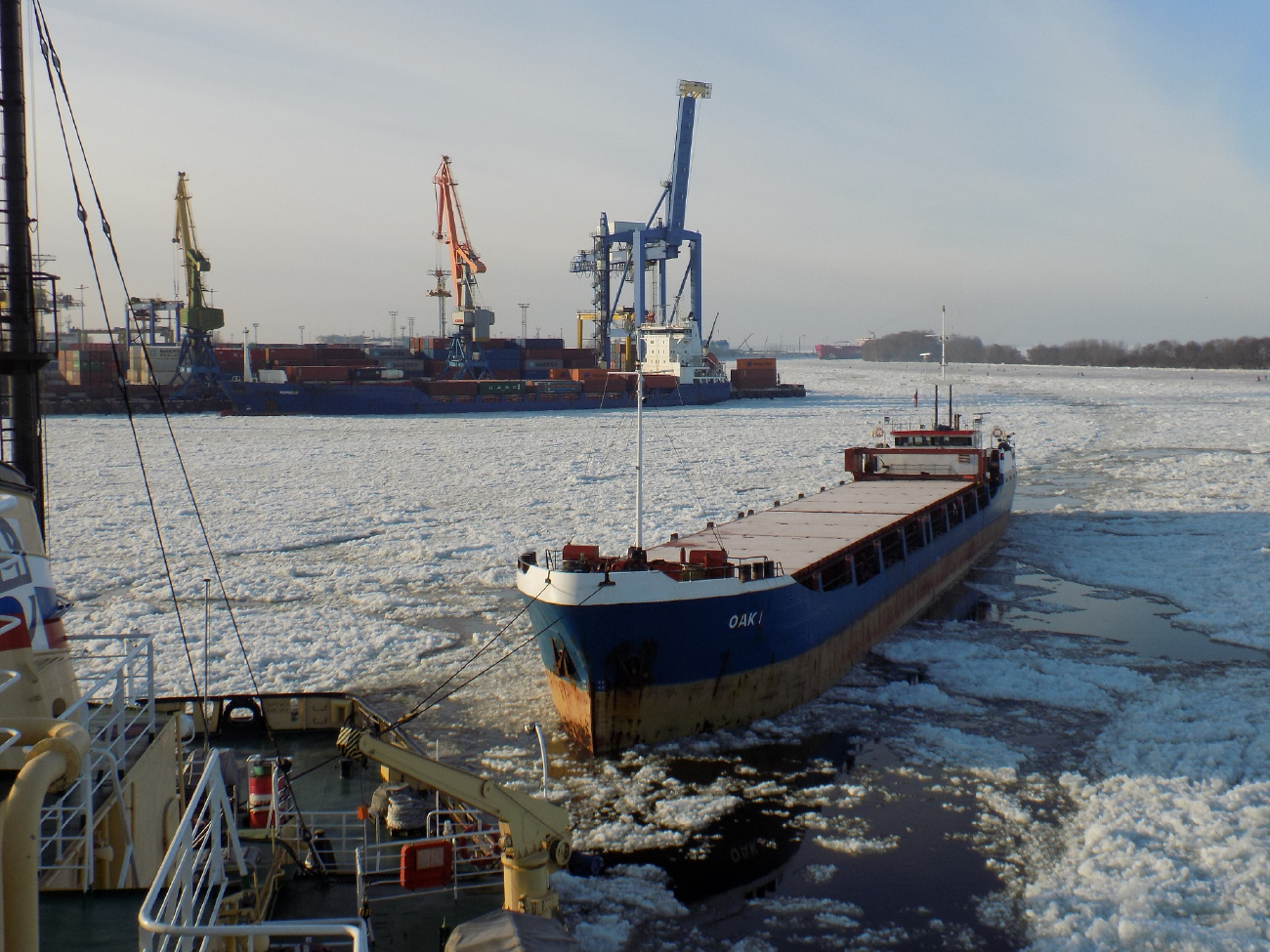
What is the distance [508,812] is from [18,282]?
646 cm

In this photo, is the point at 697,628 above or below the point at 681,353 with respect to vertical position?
below

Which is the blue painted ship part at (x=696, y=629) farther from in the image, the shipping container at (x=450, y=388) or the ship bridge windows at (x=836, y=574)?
the shipping container at (x=450, y=388)

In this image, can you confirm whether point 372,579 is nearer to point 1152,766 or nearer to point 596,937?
point 596,937

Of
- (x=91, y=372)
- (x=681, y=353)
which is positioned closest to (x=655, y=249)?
(x=681, y=353)

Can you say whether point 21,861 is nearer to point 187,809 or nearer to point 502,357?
point 187,809

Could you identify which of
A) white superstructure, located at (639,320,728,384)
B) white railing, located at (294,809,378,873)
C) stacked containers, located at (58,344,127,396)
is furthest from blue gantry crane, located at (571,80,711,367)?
white railing, located at (294,809,378,873)

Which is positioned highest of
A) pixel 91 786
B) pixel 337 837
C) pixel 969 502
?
pixel 91 786

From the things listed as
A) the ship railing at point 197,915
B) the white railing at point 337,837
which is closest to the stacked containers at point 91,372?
the white railing at point 337,837

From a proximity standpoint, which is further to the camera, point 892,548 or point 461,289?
point 461,289

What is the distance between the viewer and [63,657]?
5.23 m

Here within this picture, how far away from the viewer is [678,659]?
1001 cm

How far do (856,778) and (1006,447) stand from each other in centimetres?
1766

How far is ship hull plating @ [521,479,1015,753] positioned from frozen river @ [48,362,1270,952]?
29 cm

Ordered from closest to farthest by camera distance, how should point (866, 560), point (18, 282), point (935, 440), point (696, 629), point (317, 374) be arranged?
point (18, 282)
point (696, 629)
point (866, 560)
point (935, 440)
point (317, 374)
